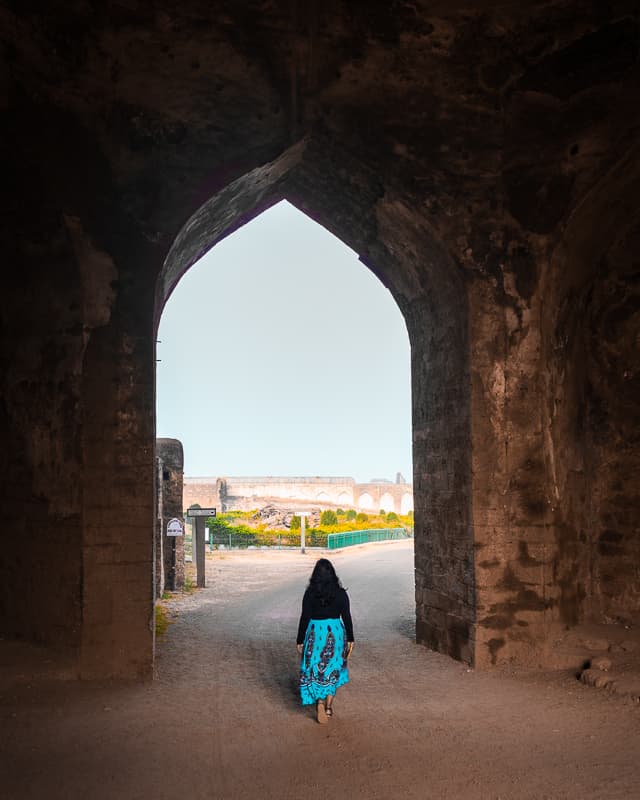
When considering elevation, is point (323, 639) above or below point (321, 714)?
above

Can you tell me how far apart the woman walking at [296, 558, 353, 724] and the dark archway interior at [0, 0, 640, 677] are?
2077 mm

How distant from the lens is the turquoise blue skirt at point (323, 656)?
243 inches

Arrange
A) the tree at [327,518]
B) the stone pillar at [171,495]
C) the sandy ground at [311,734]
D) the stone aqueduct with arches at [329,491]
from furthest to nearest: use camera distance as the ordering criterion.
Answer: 1. the stone aqueduct with arches at [329,491]
2. the tree at [327,518]
3. the stone pillar at [171,495]
4. the sandy ground at [311,734]

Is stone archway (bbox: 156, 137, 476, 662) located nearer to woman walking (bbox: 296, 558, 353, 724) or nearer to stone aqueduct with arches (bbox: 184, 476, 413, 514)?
woman walking (bbox: 296, 558, 353, 724)

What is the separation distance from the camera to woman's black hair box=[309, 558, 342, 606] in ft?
20.3

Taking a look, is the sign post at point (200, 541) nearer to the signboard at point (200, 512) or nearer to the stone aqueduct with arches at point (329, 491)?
the signboard at point (200, 512)

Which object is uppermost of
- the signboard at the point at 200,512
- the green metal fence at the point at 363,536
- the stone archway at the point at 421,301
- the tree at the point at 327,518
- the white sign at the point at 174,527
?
the stone archway at the point at 421,301

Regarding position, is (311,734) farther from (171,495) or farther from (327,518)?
(327,518)

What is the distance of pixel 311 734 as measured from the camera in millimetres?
6004

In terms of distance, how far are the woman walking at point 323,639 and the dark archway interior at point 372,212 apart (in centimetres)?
208

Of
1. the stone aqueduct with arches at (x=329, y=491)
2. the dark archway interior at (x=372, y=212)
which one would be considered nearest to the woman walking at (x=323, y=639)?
the dark archway interior at (x=372, y=212)

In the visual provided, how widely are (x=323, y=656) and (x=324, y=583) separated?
1.86 ft

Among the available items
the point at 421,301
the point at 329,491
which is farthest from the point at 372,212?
the point at 329,491

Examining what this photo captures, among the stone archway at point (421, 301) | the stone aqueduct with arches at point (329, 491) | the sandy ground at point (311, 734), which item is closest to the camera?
the sandy ground at point (311, 734)
